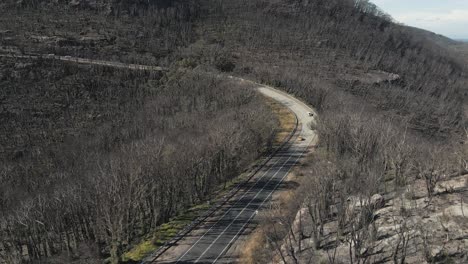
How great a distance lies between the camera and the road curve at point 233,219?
146 feet

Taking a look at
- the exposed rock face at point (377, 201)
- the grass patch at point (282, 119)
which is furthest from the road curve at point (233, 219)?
the exposed rock face at point (377, 201)

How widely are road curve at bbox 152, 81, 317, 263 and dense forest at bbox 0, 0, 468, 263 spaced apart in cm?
482

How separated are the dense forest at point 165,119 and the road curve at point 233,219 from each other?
4819mm

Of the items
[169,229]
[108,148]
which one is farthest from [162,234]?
[108,148]

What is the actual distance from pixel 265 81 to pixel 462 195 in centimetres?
9280

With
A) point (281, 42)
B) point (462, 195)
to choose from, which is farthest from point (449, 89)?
point (462, 195)

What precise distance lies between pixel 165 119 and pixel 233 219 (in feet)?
141

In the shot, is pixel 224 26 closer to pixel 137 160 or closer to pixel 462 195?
pixel 137 160

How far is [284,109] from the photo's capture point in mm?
103188

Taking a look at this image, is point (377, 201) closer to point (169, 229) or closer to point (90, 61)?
point (169, 229)

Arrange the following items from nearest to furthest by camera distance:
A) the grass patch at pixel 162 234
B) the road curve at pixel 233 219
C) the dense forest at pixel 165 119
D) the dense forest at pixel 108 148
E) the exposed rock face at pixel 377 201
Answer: the exposed rock face at pixel 377 201 < the road curve at pixel 233 219 < the grass patch at pixel 162 234 < the dense forest at pixel 165 119 < the dense forest at pixel 108 148

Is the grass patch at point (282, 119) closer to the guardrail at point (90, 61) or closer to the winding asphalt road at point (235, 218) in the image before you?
the winding asphalt road at point (235, 218)

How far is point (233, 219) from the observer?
51.3 metres

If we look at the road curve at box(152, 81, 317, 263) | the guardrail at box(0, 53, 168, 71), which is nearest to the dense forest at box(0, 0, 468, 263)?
the guardrail at box(0, 53, 168, 71)
